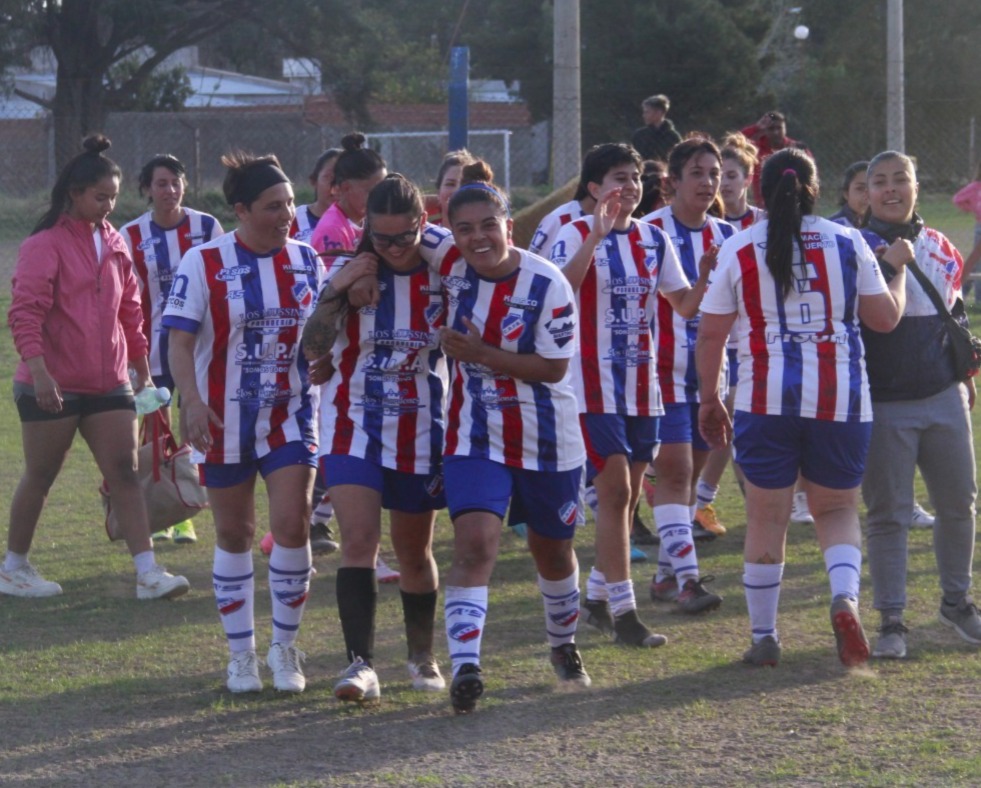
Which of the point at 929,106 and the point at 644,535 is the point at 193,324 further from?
the point at 929,106

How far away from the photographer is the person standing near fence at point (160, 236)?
754 cm

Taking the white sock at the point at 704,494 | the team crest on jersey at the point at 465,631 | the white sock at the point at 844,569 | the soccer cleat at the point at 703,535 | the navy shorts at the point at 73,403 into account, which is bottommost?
the soccer cleat at the point at 703,535

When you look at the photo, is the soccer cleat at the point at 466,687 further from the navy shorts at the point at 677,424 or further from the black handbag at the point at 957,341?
the black handbag at the point at 957,341

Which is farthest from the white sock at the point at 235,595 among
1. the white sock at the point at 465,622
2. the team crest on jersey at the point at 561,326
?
the team crest on jersey at the point at 561,326

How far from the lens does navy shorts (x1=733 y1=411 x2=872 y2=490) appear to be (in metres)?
5.14

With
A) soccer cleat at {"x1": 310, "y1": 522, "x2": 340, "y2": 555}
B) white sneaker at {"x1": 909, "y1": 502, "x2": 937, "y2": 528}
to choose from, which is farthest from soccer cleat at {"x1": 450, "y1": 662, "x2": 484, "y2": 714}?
white sneaker at {"x1": 909, "y1": 502, "x2": 937, "y2": 528}

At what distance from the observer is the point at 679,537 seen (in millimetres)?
6234

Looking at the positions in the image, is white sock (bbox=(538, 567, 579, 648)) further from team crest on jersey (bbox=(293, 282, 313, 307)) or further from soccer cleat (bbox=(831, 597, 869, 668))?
team crest on jersey (bbox=(293, 282, 313, 307))

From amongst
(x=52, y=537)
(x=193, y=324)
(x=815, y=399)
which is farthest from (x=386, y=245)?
(x=52, y=537)

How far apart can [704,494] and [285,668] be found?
3.43 metres

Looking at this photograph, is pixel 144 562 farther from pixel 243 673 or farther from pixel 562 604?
pixel 562 604

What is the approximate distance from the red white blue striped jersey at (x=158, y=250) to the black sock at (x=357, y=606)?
3.05 metres

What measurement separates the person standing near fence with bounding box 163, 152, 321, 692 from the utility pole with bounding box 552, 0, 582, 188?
7.59m

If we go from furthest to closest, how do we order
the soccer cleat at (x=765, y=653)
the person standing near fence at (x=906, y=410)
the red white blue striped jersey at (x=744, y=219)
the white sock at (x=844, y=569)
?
the red white blue striped jersey at (x=744, y=219)
the person standing near fence at (x=906, y=410)
the soccer cleat at (x=765, y=653)
the white sock at (x=844, y=569)
